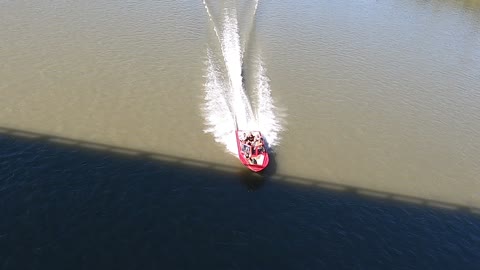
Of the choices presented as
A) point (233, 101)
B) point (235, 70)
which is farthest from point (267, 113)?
point (235, 70)

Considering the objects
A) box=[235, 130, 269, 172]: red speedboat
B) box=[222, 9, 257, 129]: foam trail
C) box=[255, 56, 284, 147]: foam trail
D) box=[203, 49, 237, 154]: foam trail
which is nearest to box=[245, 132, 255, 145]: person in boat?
box=[235, 130, 269, 172]: red speedboat

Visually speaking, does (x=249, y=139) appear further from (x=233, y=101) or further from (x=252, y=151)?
(x=233, y=101)

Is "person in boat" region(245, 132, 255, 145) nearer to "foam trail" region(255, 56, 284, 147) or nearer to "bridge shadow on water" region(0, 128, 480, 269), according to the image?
"foam trail" region(255, 56, 284, 147)

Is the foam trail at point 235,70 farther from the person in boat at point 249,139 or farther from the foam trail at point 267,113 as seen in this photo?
the person in boat at point 249,139

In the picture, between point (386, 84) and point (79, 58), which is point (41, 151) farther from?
point (386, 84)

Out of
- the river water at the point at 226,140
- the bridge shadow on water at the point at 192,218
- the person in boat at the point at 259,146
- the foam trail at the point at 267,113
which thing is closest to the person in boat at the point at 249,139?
the person in boat at the point at 259,146

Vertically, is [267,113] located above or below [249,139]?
below
